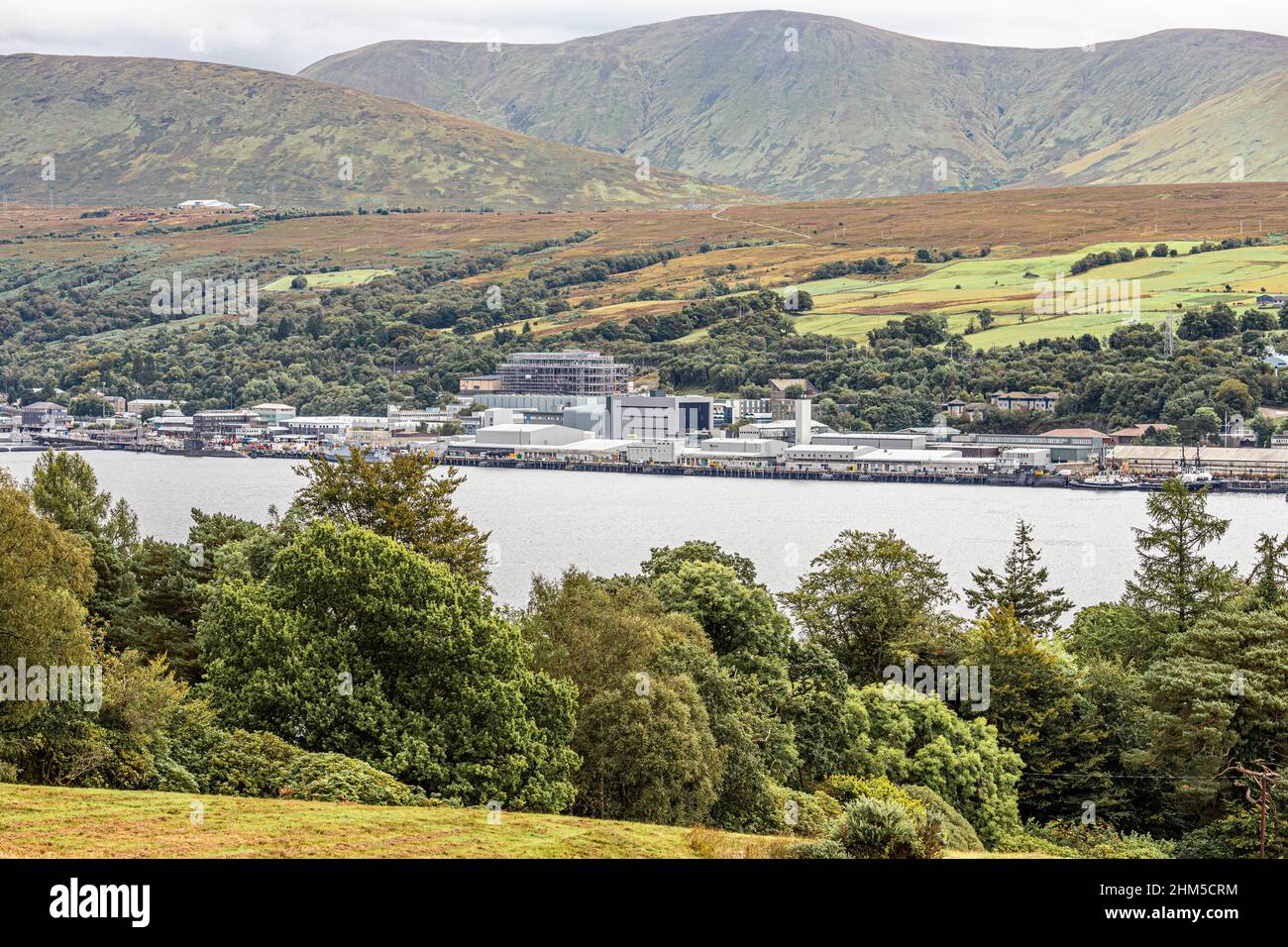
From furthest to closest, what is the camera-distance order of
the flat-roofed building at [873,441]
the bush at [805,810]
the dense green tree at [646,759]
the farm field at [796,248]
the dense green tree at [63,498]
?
the farm field at [796,248] < the flat-roofed building at [873,441] < the dense green tree at [63,498] < the dense green tree at [646,759] < the bush at [805,810]

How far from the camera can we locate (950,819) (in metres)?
16.9

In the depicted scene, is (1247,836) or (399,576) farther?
(1247,836)

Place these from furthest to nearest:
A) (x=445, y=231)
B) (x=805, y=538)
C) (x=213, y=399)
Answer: (x=445, y=231), (x=213, y=399), (x=805, y=538)

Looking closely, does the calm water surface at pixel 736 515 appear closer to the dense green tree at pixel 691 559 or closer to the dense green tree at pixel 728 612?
the dense green tree at pixel 691 559

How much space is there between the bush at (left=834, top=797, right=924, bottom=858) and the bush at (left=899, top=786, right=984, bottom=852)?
5738 millimetres

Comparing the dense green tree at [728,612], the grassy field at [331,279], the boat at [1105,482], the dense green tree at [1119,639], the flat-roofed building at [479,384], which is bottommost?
the boat at [1105,482]

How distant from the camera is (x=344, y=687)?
14.4 m

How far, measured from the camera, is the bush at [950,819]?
51.8 feet

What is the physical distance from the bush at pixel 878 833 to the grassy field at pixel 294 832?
621mm

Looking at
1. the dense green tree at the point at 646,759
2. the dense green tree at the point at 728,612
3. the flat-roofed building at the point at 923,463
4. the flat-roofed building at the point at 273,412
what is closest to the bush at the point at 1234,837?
the dense green tree at the point at 728,612

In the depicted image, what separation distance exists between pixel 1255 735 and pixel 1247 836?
84.0 inches

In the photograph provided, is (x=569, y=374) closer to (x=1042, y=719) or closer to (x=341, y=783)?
(x=1042, y=719)
